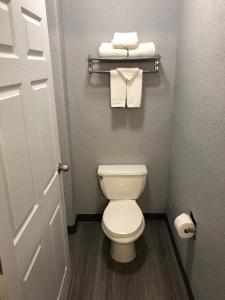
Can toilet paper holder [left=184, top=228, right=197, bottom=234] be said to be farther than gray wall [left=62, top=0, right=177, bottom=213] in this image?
No

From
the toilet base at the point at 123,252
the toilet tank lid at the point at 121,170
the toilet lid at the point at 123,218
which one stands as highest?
the toilet tank lid at the point at 121,170

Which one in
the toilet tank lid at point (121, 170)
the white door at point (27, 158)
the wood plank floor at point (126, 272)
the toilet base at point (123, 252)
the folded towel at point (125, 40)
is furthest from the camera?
the toilet tank lid at point (121, 170)

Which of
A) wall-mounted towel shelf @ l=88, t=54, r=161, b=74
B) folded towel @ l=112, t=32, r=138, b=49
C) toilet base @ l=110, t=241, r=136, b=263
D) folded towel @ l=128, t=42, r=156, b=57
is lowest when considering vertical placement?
toilet base @ l=110, t=241, r=136, b=263

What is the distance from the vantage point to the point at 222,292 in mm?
1104

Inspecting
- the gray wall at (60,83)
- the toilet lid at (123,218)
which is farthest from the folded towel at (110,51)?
the toilet lid at (123,218)

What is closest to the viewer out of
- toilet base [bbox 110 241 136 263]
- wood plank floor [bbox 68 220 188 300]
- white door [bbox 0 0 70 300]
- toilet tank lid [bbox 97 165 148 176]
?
white door [bbox 0 0 70 300]

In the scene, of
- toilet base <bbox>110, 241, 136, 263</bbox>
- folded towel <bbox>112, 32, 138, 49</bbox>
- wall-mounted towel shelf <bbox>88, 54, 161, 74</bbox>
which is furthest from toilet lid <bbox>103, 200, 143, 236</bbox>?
folded towel <bbox>112, 32, 138, 49</bbox>

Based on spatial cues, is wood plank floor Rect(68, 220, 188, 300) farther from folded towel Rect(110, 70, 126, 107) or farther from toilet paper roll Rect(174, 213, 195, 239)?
folded towel Rect(110, 70, 126, 107)

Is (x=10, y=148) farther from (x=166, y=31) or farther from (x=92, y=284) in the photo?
(x=166, y=31)

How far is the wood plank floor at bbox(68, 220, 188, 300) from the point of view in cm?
166

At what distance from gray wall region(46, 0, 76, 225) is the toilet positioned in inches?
13.5

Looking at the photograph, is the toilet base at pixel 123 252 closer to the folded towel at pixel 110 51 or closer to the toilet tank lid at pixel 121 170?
the toilet tank lid at pixel 121 170

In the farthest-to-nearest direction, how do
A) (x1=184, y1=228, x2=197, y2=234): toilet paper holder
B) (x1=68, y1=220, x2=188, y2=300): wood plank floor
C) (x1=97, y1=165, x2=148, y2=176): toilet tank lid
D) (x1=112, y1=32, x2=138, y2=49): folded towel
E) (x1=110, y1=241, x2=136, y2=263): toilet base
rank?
(x1=97, y1=165, x2=148, y2=176): toilet tank lid < (x1=110, y1=241, x2=136, y2=263): toilet base < (x1=112, y1=32, x2=138, y2=49): folded towel < (x1=68, y1=220, x2=188, y2=300): wood plank floor < (x1=184, y1=228, x2=197, y2=234): toilet paper holder

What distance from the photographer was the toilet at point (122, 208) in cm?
174
